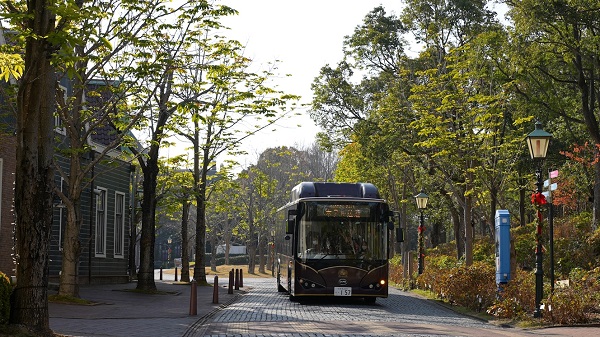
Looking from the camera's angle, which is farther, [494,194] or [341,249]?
[494,194]

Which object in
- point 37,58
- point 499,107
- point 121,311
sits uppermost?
point 499,107

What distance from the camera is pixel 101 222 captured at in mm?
37875

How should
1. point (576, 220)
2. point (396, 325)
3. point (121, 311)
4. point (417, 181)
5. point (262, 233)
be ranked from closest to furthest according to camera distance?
1. point (396, 325)
2. point (121, 311)
3. point (576, 220)
4. point (417, 181)
5. point (262, 233)

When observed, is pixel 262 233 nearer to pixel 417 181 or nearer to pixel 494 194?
pixel 417 181

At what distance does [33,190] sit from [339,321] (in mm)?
8221

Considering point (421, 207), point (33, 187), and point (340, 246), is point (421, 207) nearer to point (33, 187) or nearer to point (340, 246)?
point (340, 246)

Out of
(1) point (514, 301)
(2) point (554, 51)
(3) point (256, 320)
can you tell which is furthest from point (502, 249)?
(2) point (554, 51)

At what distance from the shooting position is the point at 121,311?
73.7ft

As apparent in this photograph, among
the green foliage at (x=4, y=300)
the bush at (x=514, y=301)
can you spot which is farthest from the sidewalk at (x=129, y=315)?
the bush at (x=514, y=301)

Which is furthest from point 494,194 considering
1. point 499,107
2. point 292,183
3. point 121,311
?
point 292,183

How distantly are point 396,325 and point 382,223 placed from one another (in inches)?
304

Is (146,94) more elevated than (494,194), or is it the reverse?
(146,94)

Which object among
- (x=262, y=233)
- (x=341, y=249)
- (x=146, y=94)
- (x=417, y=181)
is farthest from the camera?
(x=262, y=233)

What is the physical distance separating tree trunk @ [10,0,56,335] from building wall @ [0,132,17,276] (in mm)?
13849
